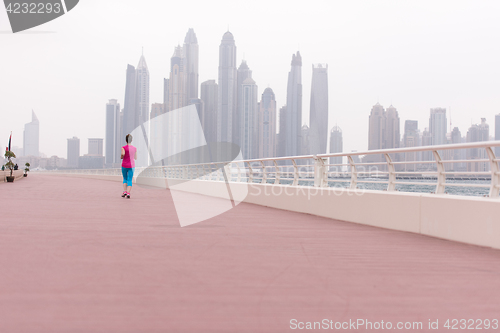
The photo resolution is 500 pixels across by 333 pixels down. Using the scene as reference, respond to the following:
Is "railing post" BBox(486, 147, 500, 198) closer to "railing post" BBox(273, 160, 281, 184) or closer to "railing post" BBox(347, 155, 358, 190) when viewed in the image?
"railing post" BBox(347, 155, 358, 190)

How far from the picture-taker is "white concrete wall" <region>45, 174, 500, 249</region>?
21.4 ft

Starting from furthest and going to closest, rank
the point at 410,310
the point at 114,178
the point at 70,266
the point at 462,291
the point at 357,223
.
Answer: the point at 114,178 → the point at 357,223 → the point at 70,266 → the point at 462,291 → the point at 410,310

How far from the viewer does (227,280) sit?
4.21 meters

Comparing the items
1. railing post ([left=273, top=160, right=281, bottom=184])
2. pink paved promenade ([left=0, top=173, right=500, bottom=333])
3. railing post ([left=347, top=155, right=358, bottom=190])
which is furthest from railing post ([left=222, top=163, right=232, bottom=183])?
pink paved promenade ([left=0, top=173, right=500, bottom=333])

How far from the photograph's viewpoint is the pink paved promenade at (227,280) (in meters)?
3.18

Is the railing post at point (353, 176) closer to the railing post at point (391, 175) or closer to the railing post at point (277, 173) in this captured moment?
the railing post at point (391, 175)

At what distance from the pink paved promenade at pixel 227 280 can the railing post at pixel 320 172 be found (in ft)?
13.6

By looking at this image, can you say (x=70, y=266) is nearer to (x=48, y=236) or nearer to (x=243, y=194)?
(x=48, y=236)

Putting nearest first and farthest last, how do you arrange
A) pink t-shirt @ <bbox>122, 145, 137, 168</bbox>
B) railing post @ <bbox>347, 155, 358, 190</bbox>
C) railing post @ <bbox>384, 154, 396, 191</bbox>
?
1. railing post @ <bbox>384, 154, 396, 191</bbox>
2. railing post @ <bbox>347, 155, 358, 190</bbox>
3. pink t-shirt @ <bbox>122, 145, 137, 168</bbox>

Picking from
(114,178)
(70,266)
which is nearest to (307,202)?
(70,266)

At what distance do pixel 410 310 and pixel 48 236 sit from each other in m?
4.95

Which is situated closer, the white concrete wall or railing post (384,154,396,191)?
the white concrete wall

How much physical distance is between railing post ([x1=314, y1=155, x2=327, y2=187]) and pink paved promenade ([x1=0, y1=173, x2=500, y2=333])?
414 centimetres

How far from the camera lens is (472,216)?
670cm
